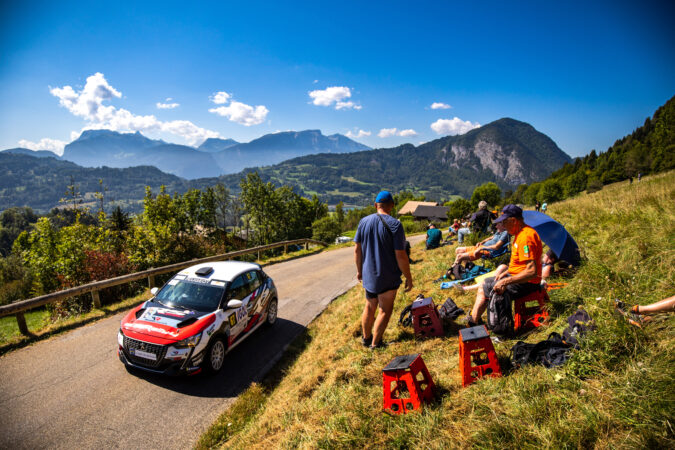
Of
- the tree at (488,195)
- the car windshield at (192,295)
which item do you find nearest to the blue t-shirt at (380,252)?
the car windshield at (192,295)

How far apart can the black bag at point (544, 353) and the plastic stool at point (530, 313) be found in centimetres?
96

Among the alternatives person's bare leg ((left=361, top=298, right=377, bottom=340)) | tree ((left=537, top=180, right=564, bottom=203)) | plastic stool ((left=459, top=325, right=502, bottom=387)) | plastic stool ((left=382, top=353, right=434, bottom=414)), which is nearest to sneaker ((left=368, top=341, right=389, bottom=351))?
person's bare leg ((left=361, top=298, right=377, bottom=340))

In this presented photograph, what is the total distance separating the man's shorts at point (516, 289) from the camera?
4348 mm

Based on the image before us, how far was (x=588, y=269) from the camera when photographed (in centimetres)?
499

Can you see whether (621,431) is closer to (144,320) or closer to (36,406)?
(144,320)

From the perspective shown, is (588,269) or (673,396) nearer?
(673,396)

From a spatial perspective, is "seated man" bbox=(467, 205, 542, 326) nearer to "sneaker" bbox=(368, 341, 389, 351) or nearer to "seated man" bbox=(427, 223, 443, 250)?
"sneaker" bbox=(368, 341, 389, 351)

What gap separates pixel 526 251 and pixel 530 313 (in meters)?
0.97

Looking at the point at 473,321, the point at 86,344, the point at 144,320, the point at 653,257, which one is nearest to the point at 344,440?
the point at 473,321

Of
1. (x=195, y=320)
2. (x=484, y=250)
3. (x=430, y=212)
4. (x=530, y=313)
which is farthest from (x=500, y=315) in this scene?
(x=430, y=212)

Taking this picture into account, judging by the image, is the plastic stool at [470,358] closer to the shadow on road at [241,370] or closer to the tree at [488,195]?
the shadow on road at [241,370]

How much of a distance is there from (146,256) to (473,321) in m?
12.6

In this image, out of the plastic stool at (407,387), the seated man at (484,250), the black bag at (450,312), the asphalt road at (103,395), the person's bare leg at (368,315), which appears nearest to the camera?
the plastic stool at (407,387)

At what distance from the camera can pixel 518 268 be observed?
438cm
